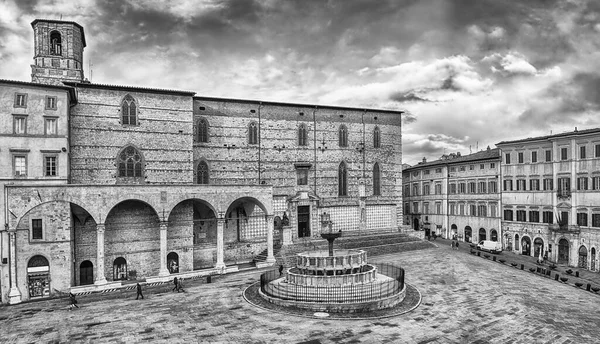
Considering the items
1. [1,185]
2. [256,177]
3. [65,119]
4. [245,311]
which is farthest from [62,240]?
[256,177]

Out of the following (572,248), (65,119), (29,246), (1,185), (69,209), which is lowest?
(572,248)

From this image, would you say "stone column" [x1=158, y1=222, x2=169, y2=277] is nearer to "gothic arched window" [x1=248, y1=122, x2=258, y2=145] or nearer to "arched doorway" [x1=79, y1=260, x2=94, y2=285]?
"arched doorway" [x1=79, y1=260, x2=94, y2=285]

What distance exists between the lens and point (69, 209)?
25.0 metres

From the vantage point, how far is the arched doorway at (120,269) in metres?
28.8

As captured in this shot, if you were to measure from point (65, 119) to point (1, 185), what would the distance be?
537cm

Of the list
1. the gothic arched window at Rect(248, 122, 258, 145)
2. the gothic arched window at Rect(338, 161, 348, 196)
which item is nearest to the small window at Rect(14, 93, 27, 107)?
the gothic arched window at Rect(248, 122, 258, 145)

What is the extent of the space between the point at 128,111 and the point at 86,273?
40.3 feet

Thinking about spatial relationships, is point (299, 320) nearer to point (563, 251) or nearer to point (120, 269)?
point (120, 269)

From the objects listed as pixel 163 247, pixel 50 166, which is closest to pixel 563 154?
pixel 163 247

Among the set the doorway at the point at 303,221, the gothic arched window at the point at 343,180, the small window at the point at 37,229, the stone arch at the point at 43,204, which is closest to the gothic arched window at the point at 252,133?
the doorway at the point at 303,221

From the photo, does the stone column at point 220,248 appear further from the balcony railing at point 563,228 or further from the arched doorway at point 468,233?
the arched doorway at point 468,233

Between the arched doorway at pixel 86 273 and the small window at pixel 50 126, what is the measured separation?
29.9 ft

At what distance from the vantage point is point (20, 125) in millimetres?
24812

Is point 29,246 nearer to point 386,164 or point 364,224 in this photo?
point 364,224
